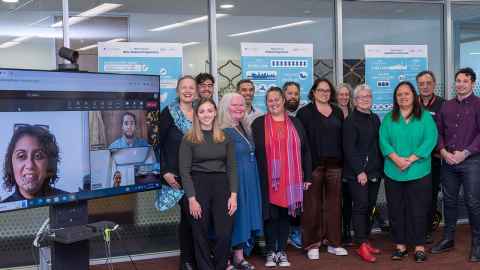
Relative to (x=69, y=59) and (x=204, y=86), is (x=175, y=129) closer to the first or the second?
(x=204, y=86)

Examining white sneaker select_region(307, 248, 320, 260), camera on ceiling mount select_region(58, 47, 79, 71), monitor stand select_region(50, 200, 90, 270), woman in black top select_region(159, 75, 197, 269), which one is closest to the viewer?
monitor stand select_region(50, 200, 90, 270)

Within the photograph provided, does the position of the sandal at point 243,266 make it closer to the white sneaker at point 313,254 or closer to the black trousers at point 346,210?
the white sneaker at point 313,254

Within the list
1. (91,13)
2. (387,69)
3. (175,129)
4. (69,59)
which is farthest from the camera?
(387,69)

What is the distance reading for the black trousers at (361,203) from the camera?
4496 millimetres

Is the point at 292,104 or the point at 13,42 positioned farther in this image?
the point at 292,104

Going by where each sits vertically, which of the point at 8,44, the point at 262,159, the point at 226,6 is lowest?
the point at 262,159

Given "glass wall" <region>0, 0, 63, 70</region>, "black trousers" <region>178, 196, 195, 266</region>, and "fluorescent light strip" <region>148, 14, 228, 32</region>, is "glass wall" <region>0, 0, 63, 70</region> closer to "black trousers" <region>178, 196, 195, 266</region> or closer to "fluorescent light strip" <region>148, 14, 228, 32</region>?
"fluorescent light strip" <region>148, 14, 228, 32</region>

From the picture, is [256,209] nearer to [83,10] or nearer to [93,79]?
[93,79]

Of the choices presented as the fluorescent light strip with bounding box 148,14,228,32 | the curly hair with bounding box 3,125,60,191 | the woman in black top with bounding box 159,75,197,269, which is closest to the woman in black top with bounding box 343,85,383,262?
the woman in black top with bounding box 159,75,197,269

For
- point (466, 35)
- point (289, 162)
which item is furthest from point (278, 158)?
point (466, 35)

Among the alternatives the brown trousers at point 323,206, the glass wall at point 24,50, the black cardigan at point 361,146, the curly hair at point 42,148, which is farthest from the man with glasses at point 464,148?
the glass wall at point 24,50

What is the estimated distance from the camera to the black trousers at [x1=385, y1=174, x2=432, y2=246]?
14.4ft

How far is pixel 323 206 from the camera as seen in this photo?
4.62m

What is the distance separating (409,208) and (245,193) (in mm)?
1423
